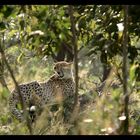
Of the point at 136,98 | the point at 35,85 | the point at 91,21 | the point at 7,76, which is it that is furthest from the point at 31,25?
the point at 7,76

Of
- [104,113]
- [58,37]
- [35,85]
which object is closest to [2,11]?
[58,37]

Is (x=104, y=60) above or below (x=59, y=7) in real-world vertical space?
below

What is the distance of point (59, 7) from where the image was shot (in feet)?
8.22

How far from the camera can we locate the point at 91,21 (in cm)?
325

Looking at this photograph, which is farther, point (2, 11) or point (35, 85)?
point (35, 85)
